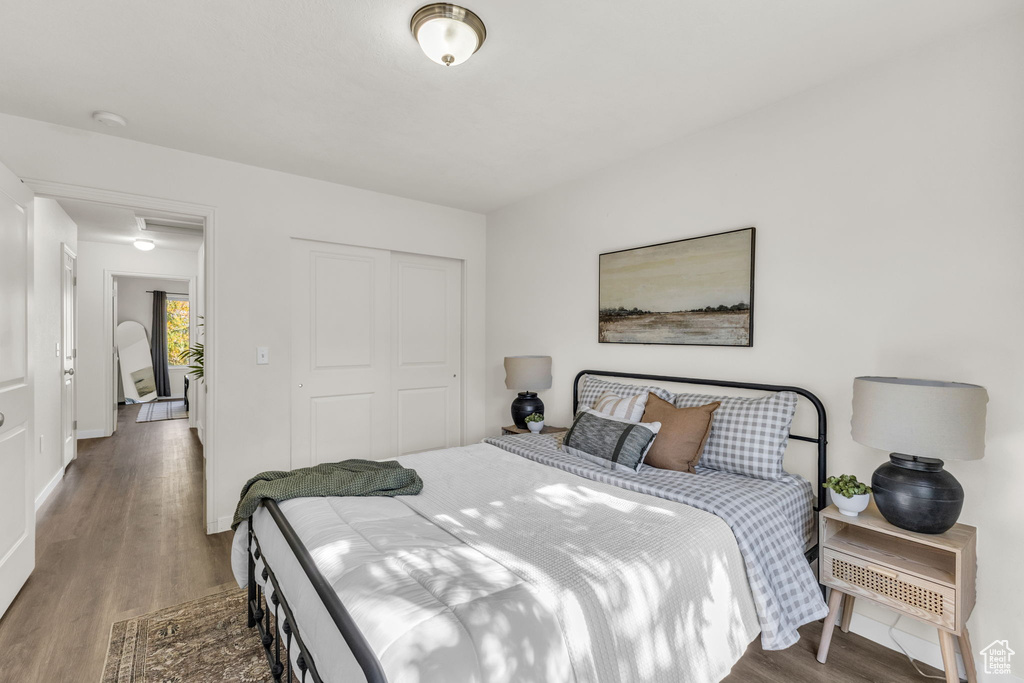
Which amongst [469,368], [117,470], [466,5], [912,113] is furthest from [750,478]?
[117,470]

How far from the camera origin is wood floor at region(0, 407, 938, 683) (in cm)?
192

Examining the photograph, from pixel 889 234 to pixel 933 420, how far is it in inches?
34.6

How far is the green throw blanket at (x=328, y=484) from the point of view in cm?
189

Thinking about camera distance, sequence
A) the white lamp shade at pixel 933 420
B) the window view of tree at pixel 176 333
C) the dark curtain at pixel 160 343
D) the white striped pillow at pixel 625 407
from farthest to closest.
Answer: the window view of tree at pixel 176 333
the dark curtain at pixel 160 343
the white striped pillow at pixel 625 407
the white lamp shade at pixel 933 420

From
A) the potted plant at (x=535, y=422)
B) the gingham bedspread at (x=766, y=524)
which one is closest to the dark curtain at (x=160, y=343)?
the potted plant at (x=535, y=422)

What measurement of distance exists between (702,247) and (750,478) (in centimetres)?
128

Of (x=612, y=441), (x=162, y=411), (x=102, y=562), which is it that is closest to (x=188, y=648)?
(x=102, y=562)

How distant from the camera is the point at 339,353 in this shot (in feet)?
12.4

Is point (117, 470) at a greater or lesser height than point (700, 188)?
lesser

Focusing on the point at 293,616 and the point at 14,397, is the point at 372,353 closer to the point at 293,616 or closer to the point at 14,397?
the point at 14,397

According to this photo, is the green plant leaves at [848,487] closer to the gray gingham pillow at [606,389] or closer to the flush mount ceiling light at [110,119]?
the gray gingham pillow at [606,389]

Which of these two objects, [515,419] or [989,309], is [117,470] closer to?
[515,419]

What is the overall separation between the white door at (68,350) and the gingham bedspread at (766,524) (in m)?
4.91

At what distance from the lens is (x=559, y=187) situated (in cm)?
371
